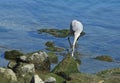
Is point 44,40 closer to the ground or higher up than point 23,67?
closer to the ground

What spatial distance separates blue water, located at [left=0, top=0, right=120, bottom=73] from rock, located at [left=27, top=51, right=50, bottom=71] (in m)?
3.54

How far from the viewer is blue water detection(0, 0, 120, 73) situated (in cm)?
3152

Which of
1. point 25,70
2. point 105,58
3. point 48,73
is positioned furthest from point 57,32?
point 25,70

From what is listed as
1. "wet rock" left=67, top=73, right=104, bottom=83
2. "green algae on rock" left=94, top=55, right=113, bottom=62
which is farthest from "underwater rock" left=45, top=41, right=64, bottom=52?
"wet rock" left=67, top=73, right=104, bottom=83

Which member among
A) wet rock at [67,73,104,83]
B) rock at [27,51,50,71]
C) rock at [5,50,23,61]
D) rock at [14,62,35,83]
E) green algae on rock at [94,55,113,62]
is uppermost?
wet rock at [67,73,104,83]

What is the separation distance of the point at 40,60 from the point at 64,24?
61.4 feet

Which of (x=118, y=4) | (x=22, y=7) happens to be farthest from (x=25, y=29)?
(x=118, y=4)

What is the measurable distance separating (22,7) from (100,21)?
31.8ft

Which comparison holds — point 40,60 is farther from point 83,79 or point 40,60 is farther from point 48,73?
point 83,79

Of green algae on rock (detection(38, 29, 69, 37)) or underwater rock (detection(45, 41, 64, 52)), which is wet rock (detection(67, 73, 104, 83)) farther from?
green algae on rock (detection(38, 29, 69, 37))

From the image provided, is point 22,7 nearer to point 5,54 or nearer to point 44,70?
point 5,54

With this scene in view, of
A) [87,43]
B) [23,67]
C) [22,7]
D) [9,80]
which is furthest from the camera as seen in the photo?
[22,7]

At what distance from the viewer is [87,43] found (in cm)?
3419

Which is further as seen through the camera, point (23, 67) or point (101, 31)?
point (101, 31)
